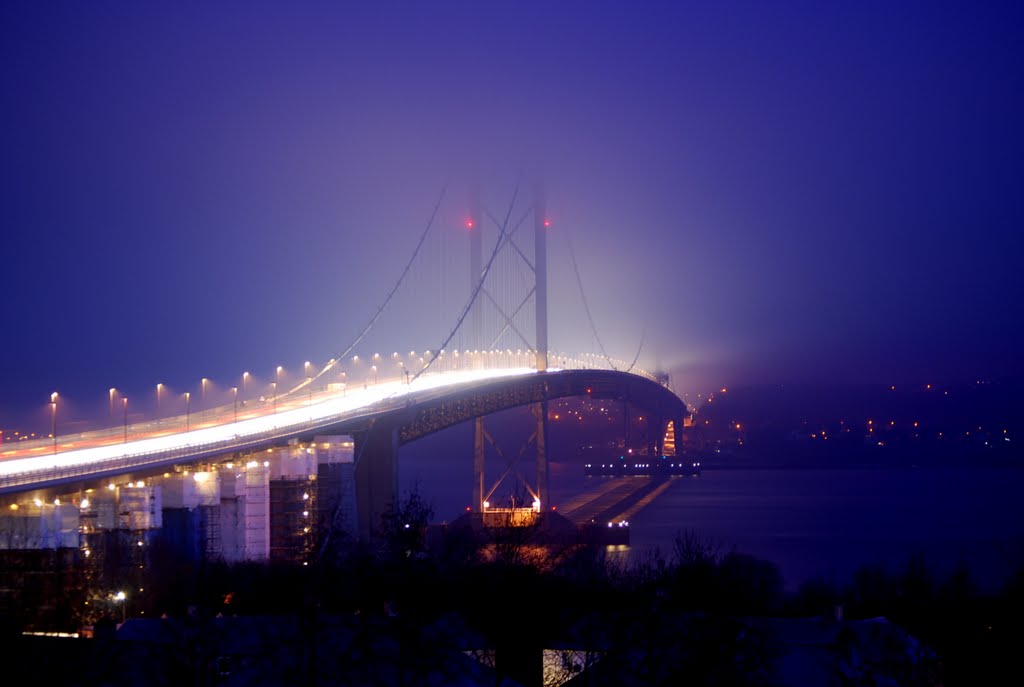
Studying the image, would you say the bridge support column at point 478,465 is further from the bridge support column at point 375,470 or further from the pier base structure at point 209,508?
the pier base structure at point 209,508

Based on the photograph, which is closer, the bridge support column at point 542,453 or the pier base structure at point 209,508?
the pier base structure at point 209,508

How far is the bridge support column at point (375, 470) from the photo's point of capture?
1875 cm

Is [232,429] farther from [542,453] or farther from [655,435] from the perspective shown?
[655,435]

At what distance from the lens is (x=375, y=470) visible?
19.0m

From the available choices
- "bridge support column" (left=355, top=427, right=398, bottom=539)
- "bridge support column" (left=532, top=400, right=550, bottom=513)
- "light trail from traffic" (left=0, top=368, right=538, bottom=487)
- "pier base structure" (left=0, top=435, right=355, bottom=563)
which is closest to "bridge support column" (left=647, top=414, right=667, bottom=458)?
"bridge support column" (left=532, top=400, right=550, bottom=513)

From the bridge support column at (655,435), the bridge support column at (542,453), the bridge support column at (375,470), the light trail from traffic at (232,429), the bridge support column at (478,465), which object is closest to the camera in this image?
the light trail from traffic at (232,429)

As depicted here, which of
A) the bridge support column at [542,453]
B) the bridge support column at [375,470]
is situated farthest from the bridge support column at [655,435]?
the bridge support column at [375,470]

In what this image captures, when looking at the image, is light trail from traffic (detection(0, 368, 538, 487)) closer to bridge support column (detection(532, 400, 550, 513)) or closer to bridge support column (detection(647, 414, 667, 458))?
bridge support column (detection(532, 400, 550, 513))

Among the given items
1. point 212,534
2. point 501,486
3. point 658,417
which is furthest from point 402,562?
point 658,417

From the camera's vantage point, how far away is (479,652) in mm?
6469

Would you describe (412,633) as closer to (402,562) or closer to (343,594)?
(402,562)

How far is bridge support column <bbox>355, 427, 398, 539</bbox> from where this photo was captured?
61.5 feet

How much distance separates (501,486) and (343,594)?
79.1ft

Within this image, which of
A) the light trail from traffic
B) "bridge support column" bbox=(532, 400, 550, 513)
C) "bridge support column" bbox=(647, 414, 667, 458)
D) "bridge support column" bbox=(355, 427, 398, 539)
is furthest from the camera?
"bridge support column" bbox=(647, 414, 667, 458)
